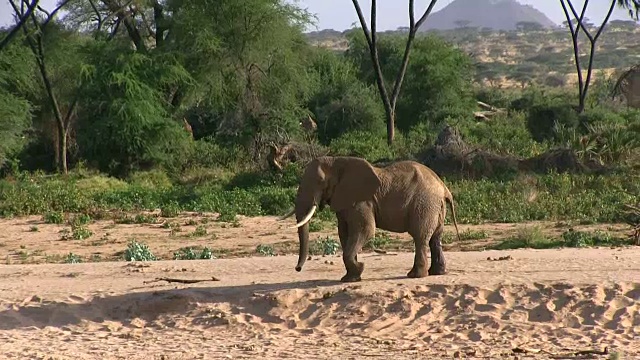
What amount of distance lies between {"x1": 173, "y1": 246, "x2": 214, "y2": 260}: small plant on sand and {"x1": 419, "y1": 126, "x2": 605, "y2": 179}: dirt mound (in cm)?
794

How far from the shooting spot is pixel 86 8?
28.0m

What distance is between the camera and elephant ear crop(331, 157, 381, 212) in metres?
9.21

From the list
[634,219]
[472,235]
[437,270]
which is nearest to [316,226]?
[472,235]

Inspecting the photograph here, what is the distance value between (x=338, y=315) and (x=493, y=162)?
1232cm

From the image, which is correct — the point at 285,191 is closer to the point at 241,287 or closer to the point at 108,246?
the point at 108,246

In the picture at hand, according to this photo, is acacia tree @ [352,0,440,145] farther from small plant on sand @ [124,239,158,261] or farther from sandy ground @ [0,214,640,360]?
sandy ground @ [0,214,640,360]

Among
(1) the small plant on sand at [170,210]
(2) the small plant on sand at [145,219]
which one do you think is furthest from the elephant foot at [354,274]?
(1) the small plant on sand at [170,210]

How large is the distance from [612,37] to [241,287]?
376 ft

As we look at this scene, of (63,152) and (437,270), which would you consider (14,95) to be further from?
(437,270)

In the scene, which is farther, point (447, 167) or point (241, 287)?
point (447, 167)

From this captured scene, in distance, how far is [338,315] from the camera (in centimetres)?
865

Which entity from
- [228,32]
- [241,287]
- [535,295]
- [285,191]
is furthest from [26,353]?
[228,32]

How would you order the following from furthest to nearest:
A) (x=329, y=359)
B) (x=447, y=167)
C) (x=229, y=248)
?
1. (x=447, y=167)
2. (x=229, y=248)
3. (x=329, y=359)

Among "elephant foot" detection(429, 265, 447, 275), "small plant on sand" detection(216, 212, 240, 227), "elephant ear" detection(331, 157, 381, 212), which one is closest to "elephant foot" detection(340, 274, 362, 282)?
"elephant ear" detection(331, 157, 381, 212)
